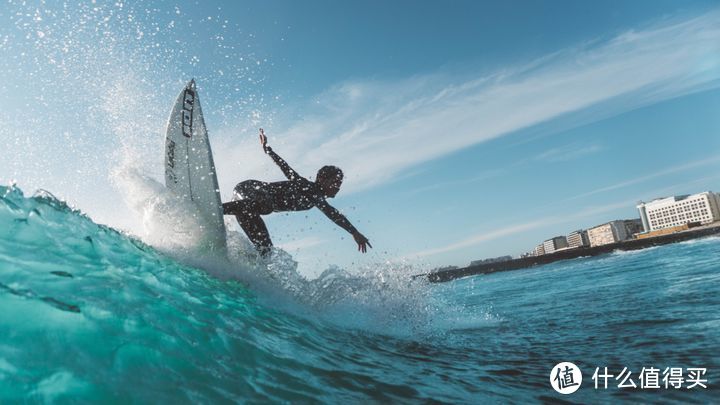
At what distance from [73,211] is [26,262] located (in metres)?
1.96

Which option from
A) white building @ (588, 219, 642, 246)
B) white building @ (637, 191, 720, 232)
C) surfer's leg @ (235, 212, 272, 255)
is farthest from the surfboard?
white building @ (637, 191, 720, 232)

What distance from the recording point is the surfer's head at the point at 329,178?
7379 millimetres

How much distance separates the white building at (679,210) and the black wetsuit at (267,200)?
18353 centimetres

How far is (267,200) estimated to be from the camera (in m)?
7.56

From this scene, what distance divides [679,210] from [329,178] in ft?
678

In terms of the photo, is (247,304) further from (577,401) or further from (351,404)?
(577,401)

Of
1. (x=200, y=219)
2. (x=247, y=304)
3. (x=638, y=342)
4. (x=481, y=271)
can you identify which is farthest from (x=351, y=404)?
(x=481, y=271)

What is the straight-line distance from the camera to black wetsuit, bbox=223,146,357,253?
24.4ft

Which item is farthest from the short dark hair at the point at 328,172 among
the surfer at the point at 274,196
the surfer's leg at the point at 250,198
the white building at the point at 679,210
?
the white building at the point at 679,210

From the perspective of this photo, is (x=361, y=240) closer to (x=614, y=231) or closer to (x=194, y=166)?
(x=194, y=166)

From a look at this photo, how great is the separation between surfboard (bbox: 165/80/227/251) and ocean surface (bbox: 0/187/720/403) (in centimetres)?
72

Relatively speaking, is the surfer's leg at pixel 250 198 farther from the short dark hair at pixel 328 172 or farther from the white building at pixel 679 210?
the white building at pixel 679 210

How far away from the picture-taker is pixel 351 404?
2957 mm

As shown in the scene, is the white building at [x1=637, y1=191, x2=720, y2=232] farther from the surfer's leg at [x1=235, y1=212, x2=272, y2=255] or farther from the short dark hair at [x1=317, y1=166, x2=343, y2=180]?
the surfer's leg at [x1=235, y1=212, x2=272, y2=255]
